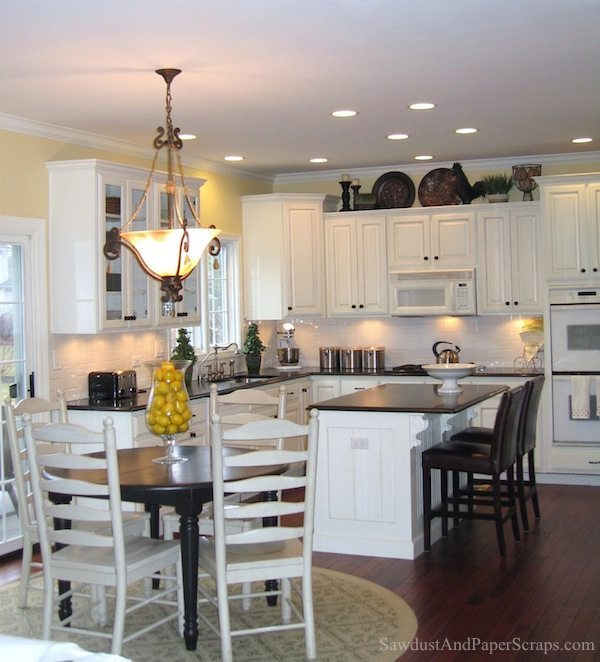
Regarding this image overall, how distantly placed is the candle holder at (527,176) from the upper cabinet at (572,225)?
427 mm

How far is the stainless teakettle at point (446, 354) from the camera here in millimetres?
7867

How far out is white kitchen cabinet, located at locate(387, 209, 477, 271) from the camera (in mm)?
7910

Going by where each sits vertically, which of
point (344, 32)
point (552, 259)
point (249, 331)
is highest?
point (344, 32)

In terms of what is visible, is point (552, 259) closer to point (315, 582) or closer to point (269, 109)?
point (269, 109)

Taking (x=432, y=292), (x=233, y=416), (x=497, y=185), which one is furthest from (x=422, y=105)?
(x=432, y=292)

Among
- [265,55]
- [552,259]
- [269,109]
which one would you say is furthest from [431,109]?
[552,259]

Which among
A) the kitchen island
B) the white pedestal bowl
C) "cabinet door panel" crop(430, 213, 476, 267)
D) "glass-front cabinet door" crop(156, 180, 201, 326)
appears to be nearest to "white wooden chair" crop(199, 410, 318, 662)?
the kitchen island

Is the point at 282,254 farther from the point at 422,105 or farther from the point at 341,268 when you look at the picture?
the point at 422,105

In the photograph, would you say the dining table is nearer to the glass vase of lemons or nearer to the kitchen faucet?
the glass vase of lemons

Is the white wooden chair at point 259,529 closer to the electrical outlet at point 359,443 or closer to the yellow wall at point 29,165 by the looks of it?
the electrical outlet at point 359,443

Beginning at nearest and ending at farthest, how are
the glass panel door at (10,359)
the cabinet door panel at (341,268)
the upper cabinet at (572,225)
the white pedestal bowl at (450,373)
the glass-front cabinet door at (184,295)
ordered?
the glass panel door at (10,359) → the white pedestal bowl at (450,373) → the glass-front cabinet door at (184,295) → the upper cabinet at (572,225) → the cabinet door panel at (341,268)

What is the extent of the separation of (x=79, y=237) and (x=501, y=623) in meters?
3.49

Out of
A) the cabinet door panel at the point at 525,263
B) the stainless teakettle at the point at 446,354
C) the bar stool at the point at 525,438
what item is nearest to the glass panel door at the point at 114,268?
the bar stool at the point at 525,438

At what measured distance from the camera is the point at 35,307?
19.2 feet
